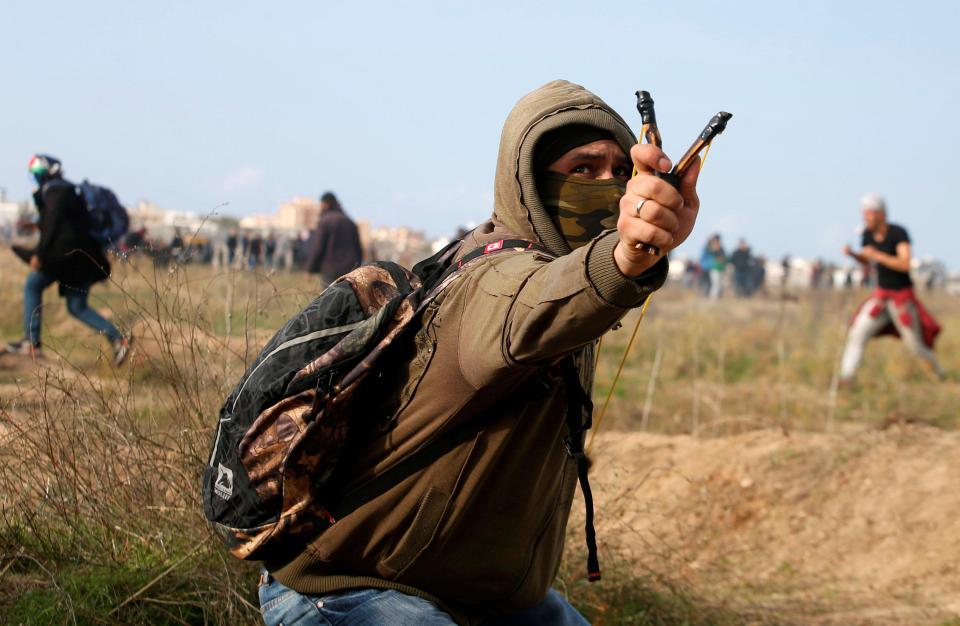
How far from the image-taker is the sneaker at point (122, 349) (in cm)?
421

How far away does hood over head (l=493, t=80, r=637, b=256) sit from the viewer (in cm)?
265

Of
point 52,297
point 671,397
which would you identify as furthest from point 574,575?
point 52,297

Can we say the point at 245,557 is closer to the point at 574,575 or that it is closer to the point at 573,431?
the point at 573,431

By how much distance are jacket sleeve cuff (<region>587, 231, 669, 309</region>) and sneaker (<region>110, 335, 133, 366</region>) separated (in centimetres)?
252

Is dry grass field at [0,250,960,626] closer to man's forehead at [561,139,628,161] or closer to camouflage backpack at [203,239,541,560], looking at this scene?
camouflage backpack at [203,239,541,560]

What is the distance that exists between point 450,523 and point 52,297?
13487 millimetres

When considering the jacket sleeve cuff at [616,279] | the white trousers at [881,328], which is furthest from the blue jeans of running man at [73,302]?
the jacket sleeve cuff at [616,279]

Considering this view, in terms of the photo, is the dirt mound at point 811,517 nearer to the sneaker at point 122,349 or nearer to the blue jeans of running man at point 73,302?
the sneaker at point 122,349

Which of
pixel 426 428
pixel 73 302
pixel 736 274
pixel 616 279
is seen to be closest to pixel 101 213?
pixel 73 302

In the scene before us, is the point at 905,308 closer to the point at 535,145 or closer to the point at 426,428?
the point at 535,145

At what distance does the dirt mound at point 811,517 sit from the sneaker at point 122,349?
7.41 feet

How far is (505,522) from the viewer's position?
2533 millimetres

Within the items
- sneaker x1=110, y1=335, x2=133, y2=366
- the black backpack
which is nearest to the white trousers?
the black backpack

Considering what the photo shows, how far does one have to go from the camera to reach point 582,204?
2.67 metres
